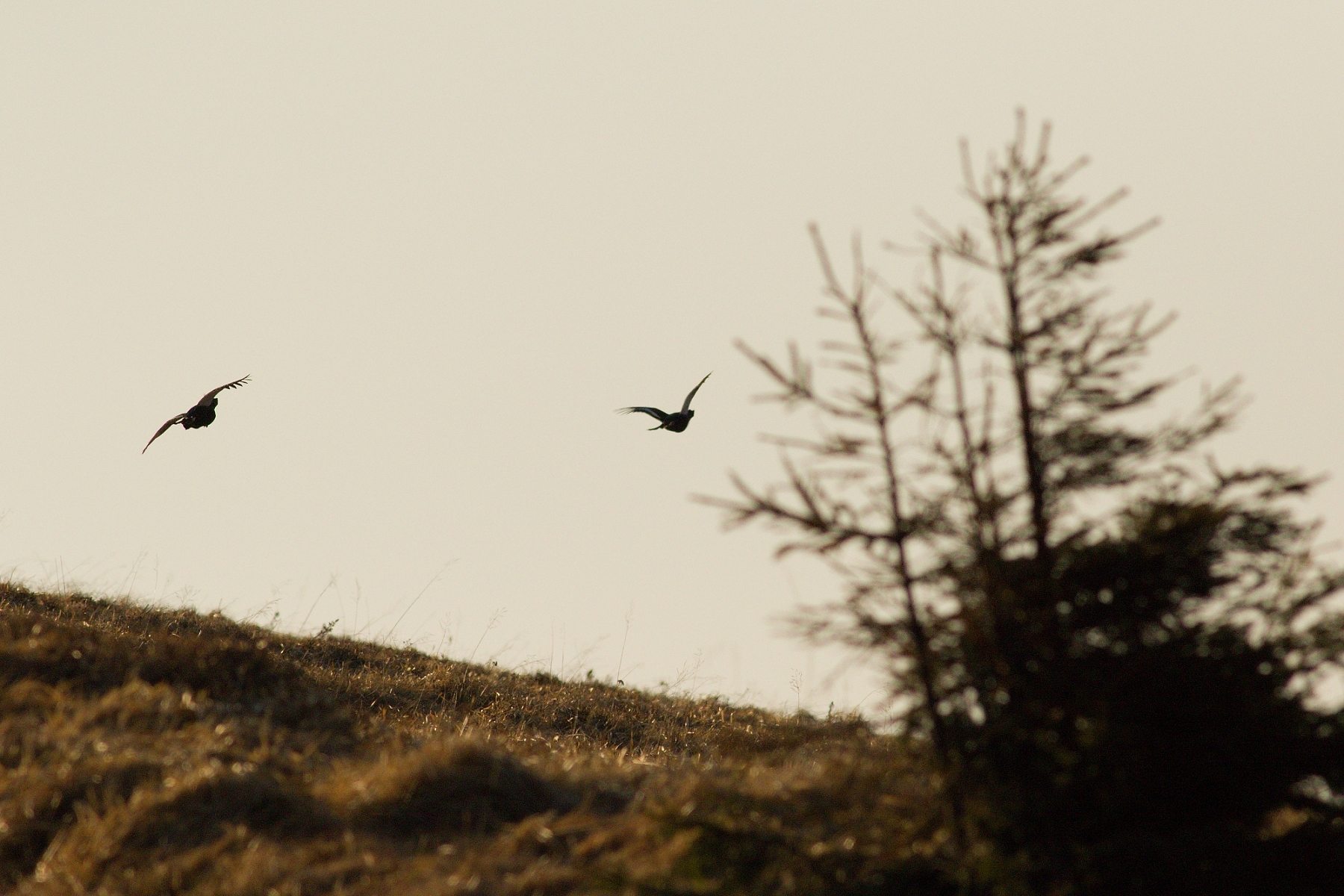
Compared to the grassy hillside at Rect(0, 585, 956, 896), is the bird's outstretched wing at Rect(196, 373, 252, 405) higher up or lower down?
higher up

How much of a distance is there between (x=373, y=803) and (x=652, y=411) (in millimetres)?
5724

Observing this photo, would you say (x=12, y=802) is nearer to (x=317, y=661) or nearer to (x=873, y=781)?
(x=873, y=781)

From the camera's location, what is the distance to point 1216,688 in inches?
203

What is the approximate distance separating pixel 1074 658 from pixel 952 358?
1.49 meters

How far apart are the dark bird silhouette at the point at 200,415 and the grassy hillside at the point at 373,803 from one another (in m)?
3.48

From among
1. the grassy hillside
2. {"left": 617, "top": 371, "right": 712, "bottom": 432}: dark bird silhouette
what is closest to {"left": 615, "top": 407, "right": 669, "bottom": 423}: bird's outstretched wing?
{"left": 617, "top": 371, "right": 712, "bottom": 432}: dark bird silhouette

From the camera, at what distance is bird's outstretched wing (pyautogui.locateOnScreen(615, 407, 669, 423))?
11.4m

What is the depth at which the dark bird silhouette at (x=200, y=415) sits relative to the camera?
41.5 ft

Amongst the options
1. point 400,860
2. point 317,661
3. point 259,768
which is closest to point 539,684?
point 317,661

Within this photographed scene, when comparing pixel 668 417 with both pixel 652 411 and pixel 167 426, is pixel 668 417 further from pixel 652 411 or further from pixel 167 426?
pixel 167 426

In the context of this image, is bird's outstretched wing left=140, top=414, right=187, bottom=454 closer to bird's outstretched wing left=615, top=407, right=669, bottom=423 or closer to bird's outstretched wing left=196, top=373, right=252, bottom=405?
bird's outstretched wing left=196, top=373, right=252, bottom=405

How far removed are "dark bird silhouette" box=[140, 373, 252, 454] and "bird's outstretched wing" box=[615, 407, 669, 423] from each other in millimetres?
4475

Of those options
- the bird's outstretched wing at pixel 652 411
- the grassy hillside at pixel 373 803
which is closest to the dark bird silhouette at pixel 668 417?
the bird's outstretched wing at pixel 652 411

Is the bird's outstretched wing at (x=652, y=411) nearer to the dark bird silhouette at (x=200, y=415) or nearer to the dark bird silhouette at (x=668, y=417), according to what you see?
the dark bird silhouette at (x=668, y=417)
